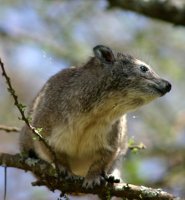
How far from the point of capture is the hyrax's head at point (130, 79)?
7.23m

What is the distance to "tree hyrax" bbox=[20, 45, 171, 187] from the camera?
7.38 m

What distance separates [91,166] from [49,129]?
0.59m

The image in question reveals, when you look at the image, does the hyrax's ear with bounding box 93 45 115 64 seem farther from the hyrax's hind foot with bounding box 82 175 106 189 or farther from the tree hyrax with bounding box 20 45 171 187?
the hyrax's hind foot with bounding box 82 175 106 189

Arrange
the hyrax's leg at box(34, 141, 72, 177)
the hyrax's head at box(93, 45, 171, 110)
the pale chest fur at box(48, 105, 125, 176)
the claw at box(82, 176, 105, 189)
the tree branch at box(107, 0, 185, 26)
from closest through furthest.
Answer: the claw at box(82, 176, 105, 189) < the hyrax's head at box(93, 45, 171, 110) < the hyrax's leg at box(34, 141, 72, 177) < the pale chest fur at box(48, 105, 125, 176) < the tree branch at box(107, 0, 185, 26)

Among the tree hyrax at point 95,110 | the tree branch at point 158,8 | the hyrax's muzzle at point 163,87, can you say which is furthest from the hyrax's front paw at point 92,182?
the tree branch at point 158,8

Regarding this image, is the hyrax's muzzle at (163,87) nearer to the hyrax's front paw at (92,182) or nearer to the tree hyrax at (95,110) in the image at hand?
the tree hyrax at (95,110)

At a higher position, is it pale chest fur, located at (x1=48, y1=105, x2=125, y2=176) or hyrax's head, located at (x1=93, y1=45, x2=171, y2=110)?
hyrax's head, located at (x1=93, y1=45, x2=171, y2=110)

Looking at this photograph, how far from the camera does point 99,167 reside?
7.45 m

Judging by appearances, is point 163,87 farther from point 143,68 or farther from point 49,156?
point 49,156

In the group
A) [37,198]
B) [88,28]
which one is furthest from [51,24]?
[37,198]

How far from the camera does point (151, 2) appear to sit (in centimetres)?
881

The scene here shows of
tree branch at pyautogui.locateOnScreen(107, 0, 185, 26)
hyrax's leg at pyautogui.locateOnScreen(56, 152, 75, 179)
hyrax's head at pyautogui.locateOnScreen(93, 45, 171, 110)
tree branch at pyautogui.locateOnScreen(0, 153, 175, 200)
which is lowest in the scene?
tree branch at pyautogui.locateOnScreen(0, 153, 175, 200)

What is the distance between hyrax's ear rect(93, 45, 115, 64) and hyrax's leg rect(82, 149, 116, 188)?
976mm

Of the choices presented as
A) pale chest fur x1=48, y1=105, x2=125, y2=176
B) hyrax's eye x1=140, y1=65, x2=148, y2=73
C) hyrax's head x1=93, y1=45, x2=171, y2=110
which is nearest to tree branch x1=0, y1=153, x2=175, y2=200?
pale chest fur x1=48, y1=105, x2=125, y2=176
